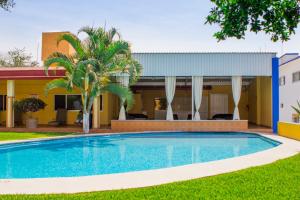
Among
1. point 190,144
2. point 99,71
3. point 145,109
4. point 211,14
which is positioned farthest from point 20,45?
point 211,14

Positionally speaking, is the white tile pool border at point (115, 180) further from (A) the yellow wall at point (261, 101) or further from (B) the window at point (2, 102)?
(B) the window at point (2, 102)

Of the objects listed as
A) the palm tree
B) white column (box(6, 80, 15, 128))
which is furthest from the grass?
white column (box(6, 80, 15, 128))

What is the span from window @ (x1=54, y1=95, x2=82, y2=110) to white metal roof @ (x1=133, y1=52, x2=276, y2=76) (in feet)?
17.2

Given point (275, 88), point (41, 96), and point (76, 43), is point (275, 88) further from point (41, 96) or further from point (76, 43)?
point (41, 96)

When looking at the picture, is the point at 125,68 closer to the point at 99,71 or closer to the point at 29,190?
the point at 99,71

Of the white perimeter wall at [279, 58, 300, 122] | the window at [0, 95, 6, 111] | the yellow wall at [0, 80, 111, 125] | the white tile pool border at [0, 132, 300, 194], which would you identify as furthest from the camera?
the window at [0, 95, 6, 111]

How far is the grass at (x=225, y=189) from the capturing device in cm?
513

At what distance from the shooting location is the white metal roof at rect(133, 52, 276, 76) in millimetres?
18625

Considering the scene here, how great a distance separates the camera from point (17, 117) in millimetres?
21156

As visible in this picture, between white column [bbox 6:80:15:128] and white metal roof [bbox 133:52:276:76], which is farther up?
white metal roof [bbox 133:52:276:76]

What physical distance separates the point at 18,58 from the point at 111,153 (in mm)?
47212

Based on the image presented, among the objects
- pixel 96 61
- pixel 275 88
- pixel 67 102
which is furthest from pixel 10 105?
pixel 275 88

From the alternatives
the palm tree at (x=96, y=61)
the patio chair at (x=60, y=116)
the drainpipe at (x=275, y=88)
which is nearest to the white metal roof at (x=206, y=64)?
the drainpipe at (x=275, y=88)

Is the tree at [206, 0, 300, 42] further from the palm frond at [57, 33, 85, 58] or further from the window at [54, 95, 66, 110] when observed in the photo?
the window at [54, 95, 66, 110]
